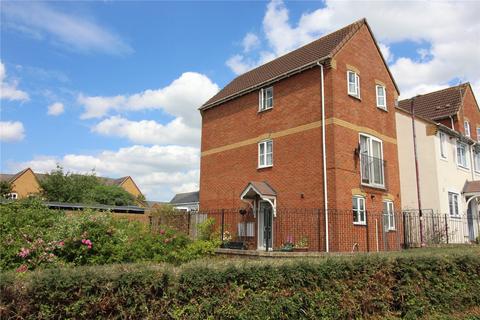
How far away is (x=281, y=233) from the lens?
1809cm

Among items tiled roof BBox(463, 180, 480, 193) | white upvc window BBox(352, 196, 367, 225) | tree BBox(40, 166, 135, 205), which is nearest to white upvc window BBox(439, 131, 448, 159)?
tiled roof BBox(463, 180, 480, 193)

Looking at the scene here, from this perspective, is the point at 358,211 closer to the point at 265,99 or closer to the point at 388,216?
the point at 388,216

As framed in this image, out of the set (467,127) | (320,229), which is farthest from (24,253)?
(467,127)

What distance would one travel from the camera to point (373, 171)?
750 inches

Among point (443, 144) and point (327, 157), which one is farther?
point (443, 144)

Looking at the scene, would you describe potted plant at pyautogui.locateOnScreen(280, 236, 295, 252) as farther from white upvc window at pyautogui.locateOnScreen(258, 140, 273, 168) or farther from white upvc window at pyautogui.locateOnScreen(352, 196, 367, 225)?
white upvc window at pyautogui.locateOnScreen(258, 140, 273, 168)

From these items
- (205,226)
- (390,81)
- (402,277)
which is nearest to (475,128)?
(390,81)

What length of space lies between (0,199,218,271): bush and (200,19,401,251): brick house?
5069 mm

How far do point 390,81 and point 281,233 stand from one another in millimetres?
11261

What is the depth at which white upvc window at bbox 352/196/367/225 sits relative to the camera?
1748 cm

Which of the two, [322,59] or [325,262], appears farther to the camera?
[322,59]

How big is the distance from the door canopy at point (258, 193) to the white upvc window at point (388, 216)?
5.61 metres

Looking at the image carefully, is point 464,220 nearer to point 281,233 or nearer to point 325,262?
point 281,233

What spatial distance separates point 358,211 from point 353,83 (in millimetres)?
6407
